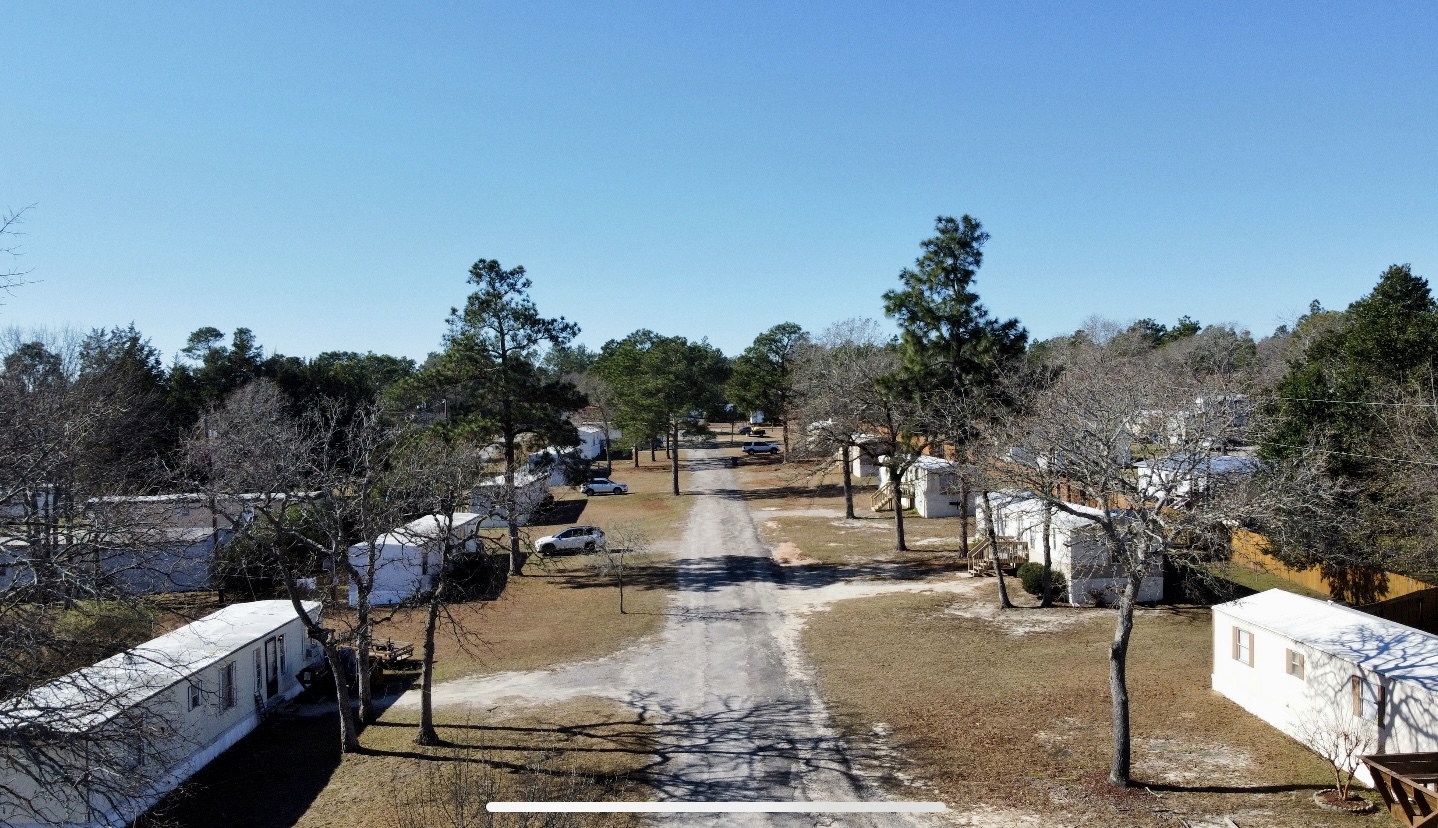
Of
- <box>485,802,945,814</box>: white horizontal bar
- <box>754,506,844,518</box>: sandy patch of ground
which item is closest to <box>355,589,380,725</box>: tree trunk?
<box>485,802,945,814</box>: white horizontal bar

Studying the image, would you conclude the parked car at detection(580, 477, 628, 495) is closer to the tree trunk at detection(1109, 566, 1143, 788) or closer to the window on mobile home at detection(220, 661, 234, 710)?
the window on mobile home at detection(220, 661, 234, 710)

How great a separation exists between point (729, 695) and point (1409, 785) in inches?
451

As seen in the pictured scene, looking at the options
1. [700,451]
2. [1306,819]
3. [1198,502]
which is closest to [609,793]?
[1306,819]

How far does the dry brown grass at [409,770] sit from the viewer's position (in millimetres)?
13344

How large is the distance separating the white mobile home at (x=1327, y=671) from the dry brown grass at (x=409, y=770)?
1126cm

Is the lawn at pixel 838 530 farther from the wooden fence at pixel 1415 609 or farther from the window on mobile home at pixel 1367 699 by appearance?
the window on mobile home at pixel 1367 699

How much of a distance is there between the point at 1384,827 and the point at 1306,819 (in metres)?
0.87

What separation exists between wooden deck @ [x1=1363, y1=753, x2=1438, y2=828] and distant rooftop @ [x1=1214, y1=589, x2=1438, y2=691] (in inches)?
45.4

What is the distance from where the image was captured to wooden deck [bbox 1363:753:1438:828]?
37.9ft

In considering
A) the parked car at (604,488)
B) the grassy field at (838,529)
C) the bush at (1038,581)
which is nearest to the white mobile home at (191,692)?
the grassy field at (838,529)

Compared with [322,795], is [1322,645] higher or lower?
higher

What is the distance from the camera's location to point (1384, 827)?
39.1 ft

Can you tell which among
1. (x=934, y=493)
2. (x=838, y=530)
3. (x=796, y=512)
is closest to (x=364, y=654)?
(x=838, y=530)

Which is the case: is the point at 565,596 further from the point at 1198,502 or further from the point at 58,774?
the point at 58,774
